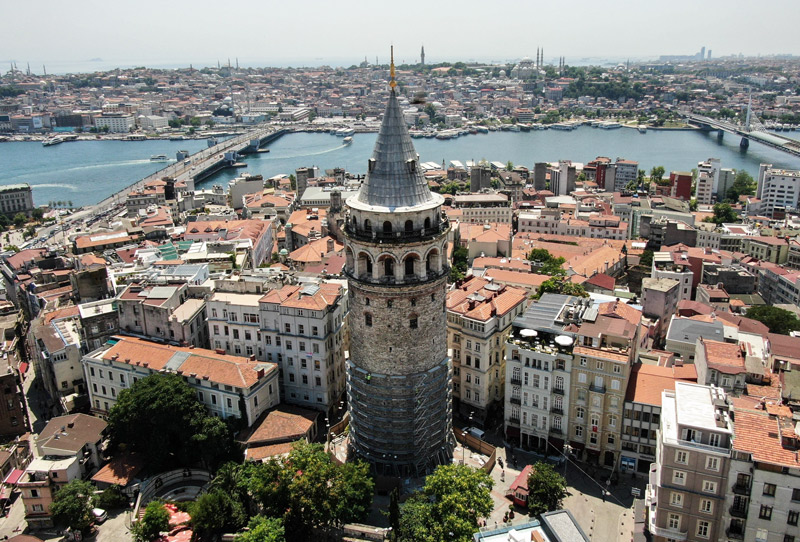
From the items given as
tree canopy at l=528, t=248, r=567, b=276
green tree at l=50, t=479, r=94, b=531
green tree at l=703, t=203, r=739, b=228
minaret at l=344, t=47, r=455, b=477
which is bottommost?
green tree at l=50, t=479, r=94, b=531

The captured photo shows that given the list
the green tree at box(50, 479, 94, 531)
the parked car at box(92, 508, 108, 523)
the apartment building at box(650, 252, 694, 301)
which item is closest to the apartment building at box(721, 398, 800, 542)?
the parked car at box(92, 508, 108, 523)

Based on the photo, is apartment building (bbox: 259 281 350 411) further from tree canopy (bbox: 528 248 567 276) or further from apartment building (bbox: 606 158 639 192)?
apartment building (bbox: 606 158 639 192)

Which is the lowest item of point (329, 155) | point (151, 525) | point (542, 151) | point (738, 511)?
point (542, 151)

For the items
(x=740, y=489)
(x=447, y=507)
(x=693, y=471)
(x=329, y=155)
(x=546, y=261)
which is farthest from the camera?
(x=329, y=155)

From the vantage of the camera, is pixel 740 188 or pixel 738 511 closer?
pixel 738 511

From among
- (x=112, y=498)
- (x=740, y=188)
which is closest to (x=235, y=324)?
(x=112, y=498)

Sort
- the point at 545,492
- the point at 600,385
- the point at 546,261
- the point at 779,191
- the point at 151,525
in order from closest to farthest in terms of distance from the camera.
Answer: the point at 151,525 → the point at 545,492 → the point at 600,385 → the point at 546,261 → the point at 779,191

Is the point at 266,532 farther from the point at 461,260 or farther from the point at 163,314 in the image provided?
the point at 461,260

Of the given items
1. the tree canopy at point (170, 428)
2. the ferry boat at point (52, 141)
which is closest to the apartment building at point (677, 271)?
the tree canopy at point (170, 428)
